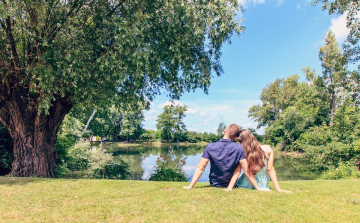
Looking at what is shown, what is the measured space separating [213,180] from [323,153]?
637 inches

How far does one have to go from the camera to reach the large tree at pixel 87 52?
823 centimetres

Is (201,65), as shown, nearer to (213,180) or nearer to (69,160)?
(213,180)

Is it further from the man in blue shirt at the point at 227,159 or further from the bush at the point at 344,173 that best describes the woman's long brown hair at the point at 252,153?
the bush at the point at 344,173

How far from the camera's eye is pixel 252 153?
484cm

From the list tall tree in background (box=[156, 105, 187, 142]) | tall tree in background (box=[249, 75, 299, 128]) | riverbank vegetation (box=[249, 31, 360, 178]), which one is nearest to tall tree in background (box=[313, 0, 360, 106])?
riverbank vegetation (box=[249, 31, 360, 178])

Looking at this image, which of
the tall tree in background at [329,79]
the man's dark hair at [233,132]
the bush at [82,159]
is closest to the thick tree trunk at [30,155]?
the bush at [82,159]

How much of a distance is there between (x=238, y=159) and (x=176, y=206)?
1624mm

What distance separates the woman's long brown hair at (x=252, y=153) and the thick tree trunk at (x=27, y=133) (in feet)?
27.7

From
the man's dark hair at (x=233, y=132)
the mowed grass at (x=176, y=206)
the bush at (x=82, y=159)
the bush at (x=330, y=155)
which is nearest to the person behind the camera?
the mowed grass at (x=176, y=206)

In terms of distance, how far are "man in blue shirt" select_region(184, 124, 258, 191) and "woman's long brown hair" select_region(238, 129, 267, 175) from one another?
153 mm

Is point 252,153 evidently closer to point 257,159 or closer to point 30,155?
point 257,159

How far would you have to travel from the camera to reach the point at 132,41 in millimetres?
7934

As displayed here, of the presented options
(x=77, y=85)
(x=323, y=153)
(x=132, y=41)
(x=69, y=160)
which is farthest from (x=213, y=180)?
(x=323, y=153)

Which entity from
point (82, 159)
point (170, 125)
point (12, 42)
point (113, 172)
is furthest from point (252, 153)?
point (170, 125)
